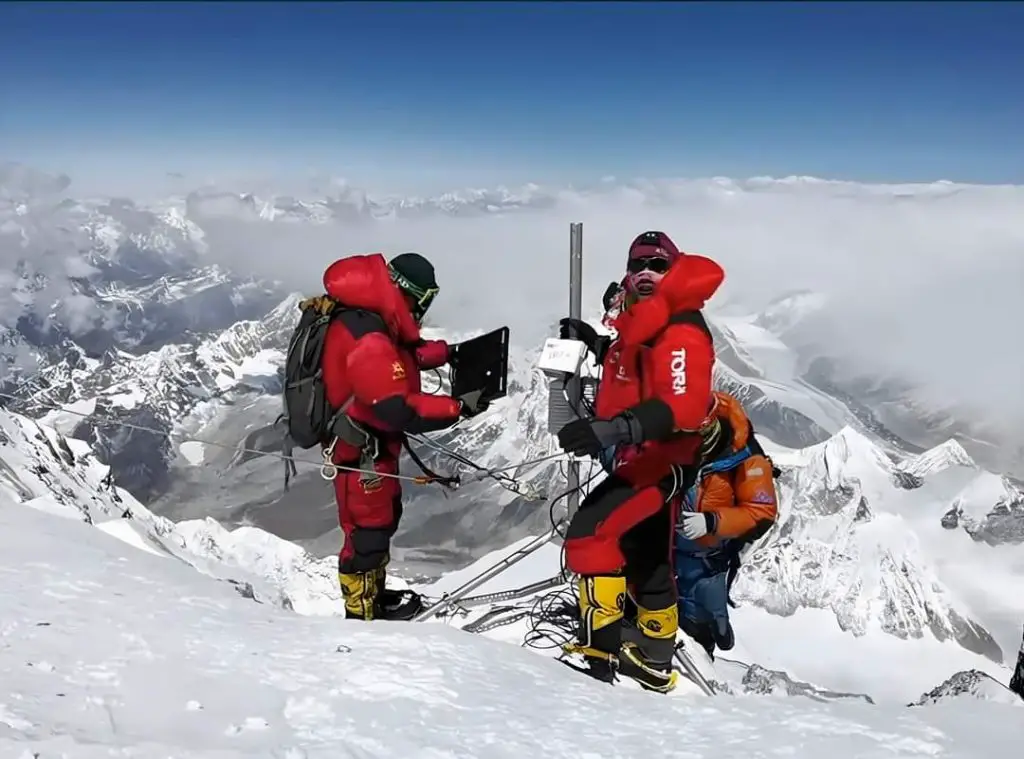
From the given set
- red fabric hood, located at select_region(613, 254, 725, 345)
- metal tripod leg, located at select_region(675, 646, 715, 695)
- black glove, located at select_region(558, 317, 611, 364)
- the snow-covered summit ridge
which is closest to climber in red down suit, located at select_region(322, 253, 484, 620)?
the snow-covered summit ridge

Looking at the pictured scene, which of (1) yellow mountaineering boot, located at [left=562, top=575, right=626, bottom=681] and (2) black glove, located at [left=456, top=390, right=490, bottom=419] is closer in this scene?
(1) yellow mountaineering boot, located at [left=562, top=575, right=626, bottom=681]

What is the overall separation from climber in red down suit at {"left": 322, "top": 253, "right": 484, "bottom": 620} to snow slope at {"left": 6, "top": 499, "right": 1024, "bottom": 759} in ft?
4.96

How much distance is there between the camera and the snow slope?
11.0 ft

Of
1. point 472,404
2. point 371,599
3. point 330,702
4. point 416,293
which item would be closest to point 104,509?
point 371,599

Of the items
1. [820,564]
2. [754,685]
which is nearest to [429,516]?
[820,564]

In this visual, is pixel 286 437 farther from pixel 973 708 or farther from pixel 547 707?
pixel 973 708

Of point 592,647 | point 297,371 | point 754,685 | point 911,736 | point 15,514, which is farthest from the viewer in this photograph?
point 754,685

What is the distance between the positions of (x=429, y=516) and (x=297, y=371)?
167 meters

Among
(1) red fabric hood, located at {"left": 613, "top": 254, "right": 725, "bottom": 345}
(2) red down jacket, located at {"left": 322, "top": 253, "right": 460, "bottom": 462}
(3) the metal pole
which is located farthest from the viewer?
(3) the metal pole

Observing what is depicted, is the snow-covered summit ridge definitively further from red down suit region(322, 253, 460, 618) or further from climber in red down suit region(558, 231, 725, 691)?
climber in red down suit region(558, 231, 725, 691)

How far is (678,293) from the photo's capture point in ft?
16.0

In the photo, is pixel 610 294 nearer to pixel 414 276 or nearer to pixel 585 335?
pixel 585 335

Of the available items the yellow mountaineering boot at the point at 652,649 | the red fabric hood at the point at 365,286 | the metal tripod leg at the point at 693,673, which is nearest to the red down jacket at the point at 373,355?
the red fabric hood at the point at 365,286

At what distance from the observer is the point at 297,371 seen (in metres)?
6.04
